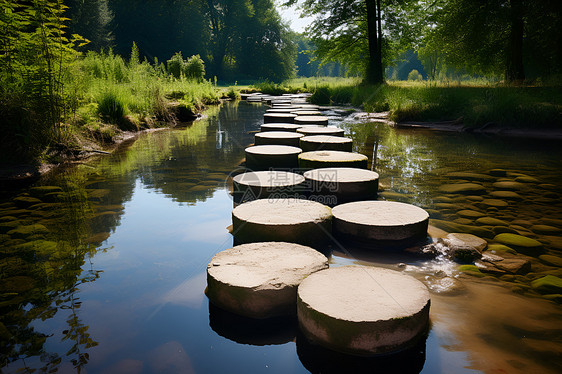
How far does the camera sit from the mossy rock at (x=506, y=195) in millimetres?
4559

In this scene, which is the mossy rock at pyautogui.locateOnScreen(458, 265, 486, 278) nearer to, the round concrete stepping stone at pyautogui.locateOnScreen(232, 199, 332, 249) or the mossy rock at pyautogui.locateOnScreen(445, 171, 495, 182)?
the round concrete stepping stone at pyautogui.locateOnScreen(232, 199, 332, 249)

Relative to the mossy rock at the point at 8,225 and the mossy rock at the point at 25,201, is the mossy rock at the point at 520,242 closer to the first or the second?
the mossy rock at the point at 8,225

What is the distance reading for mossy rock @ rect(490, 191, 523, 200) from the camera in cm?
456

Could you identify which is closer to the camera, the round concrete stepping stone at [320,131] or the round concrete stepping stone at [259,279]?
the round concrete stepping stone at [259,279]

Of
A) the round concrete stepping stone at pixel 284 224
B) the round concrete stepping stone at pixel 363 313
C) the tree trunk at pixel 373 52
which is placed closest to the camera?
the round concrete stepping stone at pixel 363 313

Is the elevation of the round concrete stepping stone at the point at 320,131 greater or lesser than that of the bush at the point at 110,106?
lesser

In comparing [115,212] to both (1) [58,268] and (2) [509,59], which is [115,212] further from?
(2) [509,59]

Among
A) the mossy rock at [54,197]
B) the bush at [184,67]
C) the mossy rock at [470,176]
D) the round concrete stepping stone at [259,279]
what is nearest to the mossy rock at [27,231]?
the mossy rock at [54,197]

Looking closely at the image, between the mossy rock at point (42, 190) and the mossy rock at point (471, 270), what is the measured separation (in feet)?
14.6

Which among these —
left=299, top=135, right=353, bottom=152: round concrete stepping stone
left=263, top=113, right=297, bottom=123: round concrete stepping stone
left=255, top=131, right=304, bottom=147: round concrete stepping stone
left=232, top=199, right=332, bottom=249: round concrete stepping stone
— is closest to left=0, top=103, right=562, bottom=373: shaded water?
left=232, top=199, right=332, bottom=249: round concrete stepping stone

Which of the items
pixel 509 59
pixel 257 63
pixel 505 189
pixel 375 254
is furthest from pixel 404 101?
pixel 257 63

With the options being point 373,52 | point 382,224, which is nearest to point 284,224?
point 382,224

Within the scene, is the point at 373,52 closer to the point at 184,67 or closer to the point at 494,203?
the point at 184,67

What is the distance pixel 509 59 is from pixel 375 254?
1479cm
